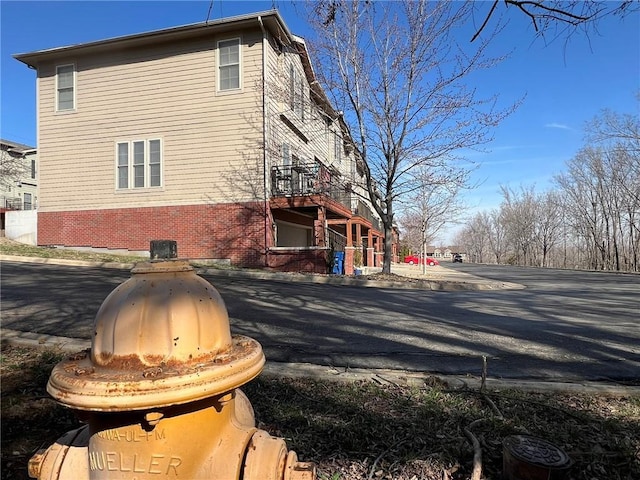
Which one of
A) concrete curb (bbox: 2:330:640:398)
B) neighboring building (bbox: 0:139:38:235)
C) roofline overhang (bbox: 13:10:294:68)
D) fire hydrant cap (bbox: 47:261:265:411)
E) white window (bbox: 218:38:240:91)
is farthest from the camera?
neighboring building (bbox: 0:139:38:235)

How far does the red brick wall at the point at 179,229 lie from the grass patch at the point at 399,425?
12.6 m

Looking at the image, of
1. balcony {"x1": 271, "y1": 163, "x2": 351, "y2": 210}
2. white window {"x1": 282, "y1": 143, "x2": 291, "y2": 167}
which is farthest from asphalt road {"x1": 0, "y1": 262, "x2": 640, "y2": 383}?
white window {"x1": 282, "y1": 143, "x2": 291, "y2": 167}

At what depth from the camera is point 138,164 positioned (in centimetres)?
1706

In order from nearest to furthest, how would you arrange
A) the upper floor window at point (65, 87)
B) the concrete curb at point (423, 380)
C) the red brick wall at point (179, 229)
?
the concrete curb at point (423, 380), the red brick wall at point (179, 229), the upper floor window at point (65, 87)

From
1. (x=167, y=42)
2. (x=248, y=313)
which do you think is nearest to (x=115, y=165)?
(x=167, y=42)

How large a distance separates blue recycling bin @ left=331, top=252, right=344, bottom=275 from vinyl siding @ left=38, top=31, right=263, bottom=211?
147 inches

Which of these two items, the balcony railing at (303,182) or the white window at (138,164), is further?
the white window at (138,164)

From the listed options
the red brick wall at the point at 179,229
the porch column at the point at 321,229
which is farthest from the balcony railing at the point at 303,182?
the red brick wall at the point at 179,229

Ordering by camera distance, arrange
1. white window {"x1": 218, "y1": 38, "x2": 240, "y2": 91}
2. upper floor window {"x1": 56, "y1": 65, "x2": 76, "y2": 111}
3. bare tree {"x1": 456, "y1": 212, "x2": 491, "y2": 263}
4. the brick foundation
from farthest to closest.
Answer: bare tree {"x1": 456, "y1": 212, "x2": 491, "y2": 263}
upper floor window {"x1": 56, "y1": 65, "x2": 76, "y2": 111}
white window {"x1": 218, "y1": 38, "x2": 240, "y2": 91}
the brick foundation

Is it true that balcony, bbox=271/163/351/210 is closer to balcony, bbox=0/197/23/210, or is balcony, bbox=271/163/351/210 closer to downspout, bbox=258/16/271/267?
downspout, bbox=258/16/271/267

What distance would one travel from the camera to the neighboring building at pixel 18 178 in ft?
121

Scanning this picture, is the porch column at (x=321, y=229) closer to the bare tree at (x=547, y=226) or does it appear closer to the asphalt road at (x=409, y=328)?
the asphalt road at (x=409, y=328)

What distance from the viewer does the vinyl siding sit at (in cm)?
1580

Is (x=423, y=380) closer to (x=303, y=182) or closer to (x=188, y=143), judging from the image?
(x=303, y=182)
